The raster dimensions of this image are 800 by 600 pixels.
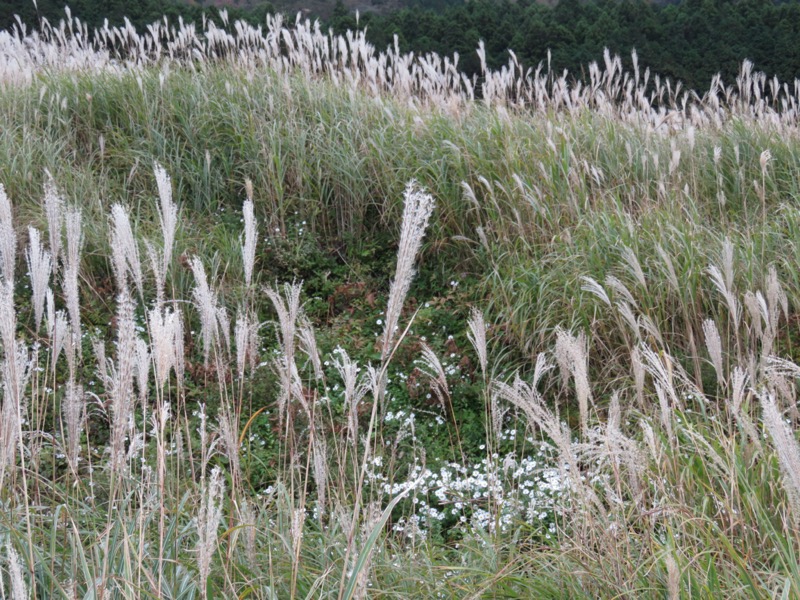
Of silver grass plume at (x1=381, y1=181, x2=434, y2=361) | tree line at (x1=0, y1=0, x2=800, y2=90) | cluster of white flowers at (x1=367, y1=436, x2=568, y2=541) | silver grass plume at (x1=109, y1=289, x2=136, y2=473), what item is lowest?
cluster of white flowers at (x1=367, y1=436, x2=568, y2=541)

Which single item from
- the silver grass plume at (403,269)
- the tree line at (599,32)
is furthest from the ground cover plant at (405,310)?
the tree line at (599,32)

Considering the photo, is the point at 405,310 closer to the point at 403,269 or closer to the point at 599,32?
the point at 403,269

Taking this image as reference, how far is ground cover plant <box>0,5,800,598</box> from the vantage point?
254 cm

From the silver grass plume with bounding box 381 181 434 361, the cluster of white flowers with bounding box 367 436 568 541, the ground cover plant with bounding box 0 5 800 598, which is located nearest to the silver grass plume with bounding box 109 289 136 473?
the ground cover plant with bounding box 0 5 800 598

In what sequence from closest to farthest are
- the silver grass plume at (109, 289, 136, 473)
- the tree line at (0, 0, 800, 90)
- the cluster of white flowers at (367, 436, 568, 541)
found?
→ the silver grass plume at (109, 289, 136, 473)
the cluster of white flowers at (367, 436, 568, 541)
the tree line at (0, 0, 800, 90)

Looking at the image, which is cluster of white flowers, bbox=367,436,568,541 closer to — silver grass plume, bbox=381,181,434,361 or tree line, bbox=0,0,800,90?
silver grass plume, bbox=381,181,434,361

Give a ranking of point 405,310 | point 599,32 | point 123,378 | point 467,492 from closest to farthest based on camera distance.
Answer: point 123,378 → point 467,492 → point 405,310 → point 599,32

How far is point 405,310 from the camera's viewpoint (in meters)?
5.68

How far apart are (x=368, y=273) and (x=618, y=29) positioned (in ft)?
32.0

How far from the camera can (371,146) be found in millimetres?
6555

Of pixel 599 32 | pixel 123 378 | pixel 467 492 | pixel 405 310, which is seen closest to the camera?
pixel 123 378

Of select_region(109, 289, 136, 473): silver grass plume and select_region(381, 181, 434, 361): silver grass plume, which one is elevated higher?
select_region(381, 181, 434, 361): silver grass plume

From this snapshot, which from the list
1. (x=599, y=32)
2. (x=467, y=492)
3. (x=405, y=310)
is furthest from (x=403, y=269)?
(x=599, y=32)

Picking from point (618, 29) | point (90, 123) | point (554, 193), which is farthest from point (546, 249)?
point (618, 29)
